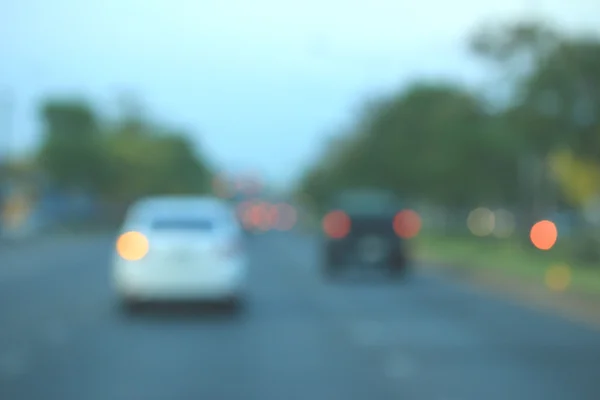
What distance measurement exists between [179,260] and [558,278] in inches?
366

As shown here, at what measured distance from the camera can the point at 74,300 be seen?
1988cm

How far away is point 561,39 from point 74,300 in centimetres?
1380

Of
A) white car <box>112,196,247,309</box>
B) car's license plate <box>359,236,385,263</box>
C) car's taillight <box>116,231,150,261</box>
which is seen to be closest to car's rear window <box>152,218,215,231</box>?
white car <box>112,196,247,309</box>

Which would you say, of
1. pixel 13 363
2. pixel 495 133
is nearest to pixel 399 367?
pixel 13 363

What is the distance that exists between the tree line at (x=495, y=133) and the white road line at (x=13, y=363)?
16.6 metres

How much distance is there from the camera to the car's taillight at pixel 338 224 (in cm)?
2548

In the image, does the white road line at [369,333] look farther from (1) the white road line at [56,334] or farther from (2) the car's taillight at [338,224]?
(2) the car's taillight at [338,224]

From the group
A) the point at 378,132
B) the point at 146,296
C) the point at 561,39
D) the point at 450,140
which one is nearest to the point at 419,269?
the point at 561,39

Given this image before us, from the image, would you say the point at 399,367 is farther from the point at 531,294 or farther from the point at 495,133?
the point at 495,133

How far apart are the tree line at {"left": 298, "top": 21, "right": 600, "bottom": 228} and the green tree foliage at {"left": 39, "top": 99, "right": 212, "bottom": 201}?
23.6m

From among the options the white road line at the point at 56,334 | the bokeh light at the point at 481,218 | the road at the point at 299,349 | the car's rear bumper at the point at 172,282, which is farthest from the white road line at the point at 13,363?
the bokeh light at the point at 481,218

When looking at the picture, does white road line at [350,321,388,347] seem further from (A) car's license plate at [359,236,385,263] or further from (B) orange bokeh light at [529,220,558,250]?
(B) orange bokeh light at [529,220,558,250]

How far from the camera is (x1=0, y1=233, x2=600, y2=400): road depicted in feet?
32.9

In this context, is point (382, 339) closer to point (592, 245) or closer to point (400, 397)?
point (400, 397)
